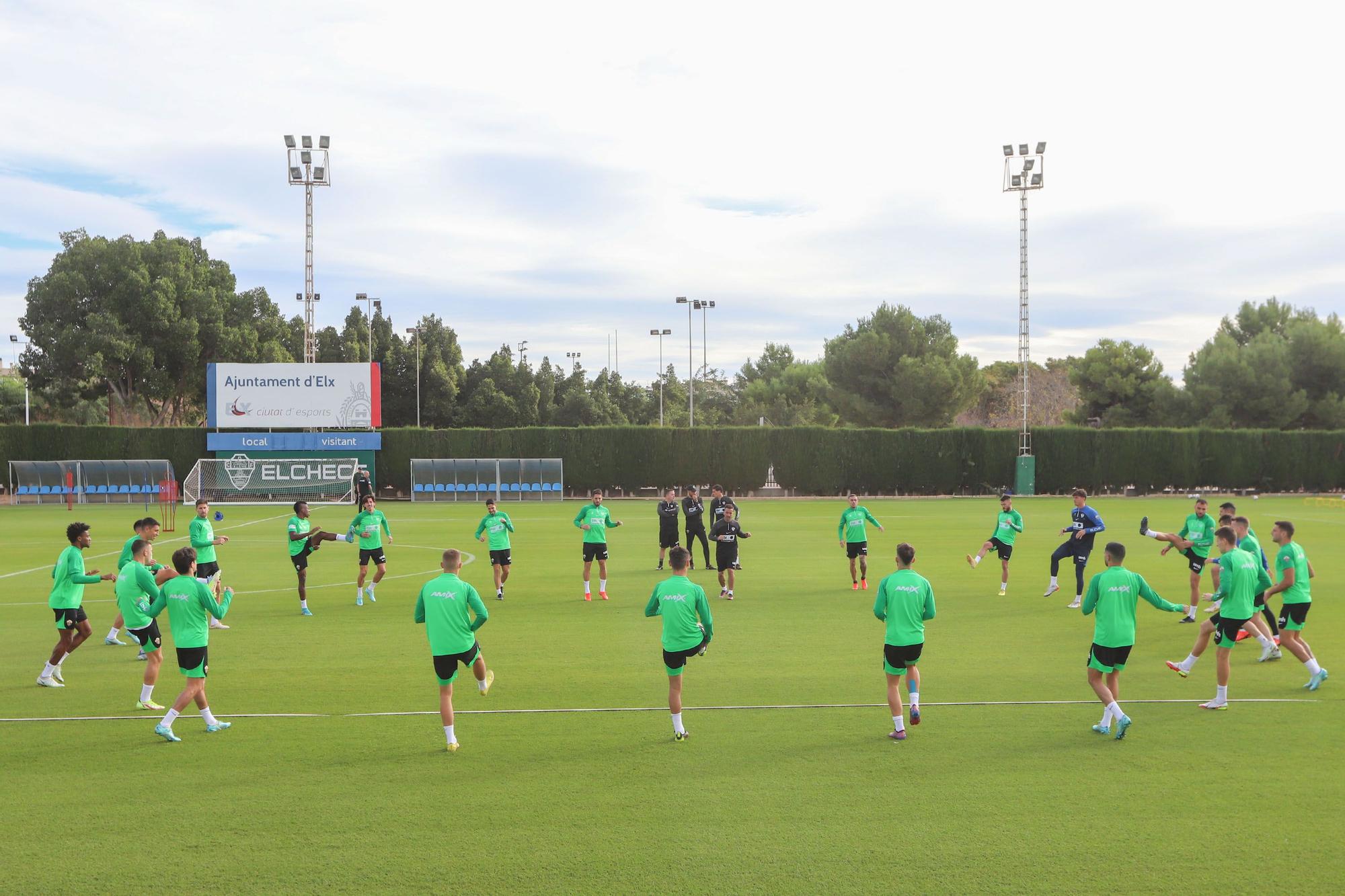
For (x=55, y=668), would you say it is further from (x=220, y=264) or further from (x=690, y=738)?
(x=220, y=264)

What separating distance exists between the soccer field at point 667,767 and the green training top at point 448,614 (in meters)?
0.95

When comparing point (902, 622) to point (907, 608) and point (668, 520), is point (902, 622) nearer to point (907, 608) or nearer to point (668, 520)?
point (907, 608)

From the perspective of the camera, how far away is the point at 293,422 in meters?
49.5

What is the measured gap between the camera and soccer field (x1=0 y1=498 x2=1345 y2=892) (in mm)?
6383

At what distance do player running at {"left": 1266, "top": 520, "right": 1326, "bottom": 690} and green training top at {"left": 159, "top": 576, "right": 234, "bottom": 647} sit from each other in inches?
448

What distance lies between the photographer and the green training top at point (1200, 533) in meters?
15.8

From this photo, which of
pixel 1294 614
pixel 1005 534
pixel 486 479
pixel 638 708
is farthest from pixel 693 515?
pixel 486 479

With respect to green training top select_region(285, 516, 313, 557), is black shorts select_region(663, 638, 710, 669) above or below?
below

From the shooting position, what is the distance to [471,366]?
7738 cm

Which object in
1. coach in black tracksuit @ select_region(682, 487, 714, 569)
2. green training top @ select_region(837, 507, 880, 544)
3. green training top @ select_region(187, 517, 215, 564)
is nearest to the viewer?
green training top @ select_region(187, 517, 215, 564)

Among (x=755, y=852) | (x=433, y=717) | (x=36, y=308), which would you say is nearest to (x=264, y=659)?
(x=433, y=717)

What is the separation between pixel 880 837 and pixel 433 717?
4.95 metres

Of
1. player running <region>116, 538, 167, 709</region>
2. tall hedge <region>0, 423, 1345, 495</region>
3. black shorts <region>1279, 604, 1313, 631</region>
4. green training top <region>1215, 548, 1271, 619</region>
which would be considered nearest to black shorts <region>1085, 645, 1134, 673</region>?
green training top <region>1215, 548, 1271, 619</region>

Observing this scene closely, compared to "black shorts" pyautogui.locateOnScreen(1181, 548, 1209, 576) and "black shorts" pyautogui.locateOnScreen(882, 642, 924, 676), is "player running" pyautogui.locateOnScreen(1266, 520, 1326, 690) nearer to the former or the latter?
"black shorts" pyautogui.locateOnScreen(1181, 548, 1209, 576)
